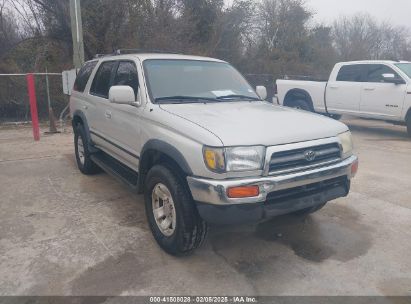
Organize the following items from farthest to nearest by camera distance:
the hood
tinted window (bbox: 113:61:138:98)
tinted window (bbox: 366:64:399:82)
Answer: tinted window (bbox: 366:64:399:82) → tinted window (bbox: 113:61:138:98) → the hood

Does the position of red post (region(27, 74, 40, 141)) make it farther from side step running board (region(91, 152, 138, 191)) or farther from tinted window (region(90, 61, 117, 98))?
side step running board (region(91, 152, 138, 191))

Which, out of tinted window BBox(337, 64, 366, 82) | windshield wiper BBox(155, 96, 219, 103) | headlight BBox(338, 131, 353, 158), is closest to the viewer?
headlight BBox(338, 131, 353, 158)

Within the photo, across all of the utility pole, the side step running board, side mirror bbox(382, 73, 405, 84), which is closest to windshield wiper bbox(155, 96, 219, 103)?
the side step running board

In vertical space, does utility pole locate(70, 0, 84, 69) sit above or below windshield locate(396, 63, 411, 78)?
above

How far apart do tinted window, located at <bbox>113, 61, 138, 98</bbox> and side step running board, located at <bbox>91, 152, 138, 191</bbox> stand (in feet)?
3.11

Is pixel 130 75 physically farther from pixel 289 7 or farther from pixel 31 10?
pixel 289 7

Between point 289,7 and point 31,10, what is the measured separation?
58.0 ft

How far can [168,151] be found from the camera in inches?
128

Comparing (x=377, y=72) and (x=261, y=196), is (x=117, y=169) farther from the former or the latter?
(x=377, y=72)

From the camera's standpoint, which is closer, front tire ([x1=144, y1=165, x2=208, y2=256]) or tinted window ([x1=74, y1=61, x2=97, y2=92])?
front tire ([x1=144, y1=165, x2=208, y2=256])

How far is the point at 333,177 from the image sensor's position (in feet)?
11.0

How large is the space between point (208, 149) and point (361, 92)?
26.8 feet

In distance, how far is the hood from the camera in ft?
9.83

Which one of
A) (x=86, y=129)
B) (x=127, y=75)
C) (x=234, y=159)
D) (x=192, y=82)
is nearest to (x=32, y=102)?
(x=86, y=129)
